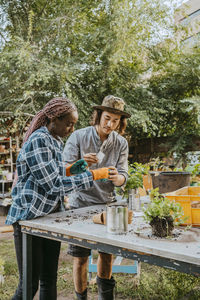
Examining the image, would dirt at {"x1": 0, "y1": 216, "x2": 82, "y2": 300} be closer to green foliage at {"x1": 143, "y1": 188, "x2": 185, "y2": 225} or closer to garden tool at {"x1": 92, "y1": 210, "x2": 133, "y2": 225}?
garden tool at {"x1": 92, "y1": 210, "x2": 133, "y2": 225}

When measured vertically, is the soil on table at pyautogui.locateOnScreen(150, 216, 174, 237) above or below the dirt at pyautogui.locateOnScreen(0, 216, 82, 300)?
above

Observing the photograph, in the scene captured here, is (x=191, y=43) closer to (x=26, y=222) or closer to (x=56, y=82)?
(x=56, y=82)

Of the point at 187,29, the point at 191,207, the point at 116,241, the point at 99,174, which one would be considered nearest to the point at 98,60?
the point at 187,29

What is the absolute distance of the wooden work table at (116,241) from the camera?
1101 mm

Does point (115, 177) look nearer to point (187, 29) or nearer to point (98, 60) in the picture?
point (98, 60)

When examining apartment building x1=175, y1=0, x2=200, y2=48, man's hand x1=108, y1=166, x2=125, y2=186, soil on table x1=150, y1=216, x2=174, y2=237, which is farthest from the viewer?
apartment building x1=175, y1=0, x2=200, y2=48

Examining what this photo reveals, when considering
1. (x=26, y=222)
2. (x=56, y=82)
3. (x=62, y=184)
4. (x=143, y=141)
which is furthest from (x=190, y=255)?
(x=143, y=141)

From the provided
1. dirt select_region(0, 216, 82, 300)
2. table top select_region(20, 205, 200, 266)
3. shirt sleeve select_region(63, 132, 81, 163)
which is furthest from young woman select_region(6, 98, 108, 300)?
dirt select_region(0, 216, 82, 300)

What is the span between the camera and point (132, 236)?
52.7 inches

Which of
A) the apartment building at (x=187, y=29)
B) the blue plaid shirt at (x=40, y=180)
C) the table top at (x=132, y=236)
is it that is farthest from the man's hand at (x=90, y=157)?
the apartment building at (x=187, y=29)

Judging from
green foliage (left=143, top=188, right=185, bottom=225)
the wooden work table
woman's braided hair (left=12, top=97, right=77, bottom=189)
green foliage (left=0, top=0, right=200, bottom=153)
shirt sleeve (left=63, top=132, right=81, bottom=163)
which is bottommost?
the wooden work table

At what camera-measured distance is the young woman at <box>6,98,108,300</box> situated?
154 cm

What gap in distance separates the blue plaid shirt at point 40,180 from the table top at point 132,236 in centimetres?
8

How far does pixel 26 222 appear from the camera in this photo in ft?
5.24
